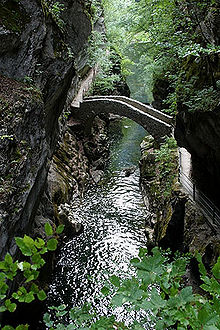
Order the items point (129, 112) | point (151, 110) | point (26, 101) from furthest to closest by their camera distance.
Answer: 1. point (129, 112)
2. point (151, 110)
3. point (26, 101)

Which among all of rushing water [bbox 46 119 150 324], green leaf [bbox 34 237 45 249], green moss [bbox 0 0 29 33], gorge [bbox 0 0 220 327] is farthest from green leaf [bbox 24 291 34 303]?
green moss [bbox 0 0 29 33]

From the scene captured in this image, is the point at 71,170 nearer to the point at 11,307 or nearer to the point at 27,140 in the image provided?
the point at 27,140

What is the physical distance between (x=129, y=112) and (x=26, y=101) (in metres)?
11.3

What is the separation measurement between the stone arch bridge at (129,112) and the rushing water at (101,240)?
3.34 metres

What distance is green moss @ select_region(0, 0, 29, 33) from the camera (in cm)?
628

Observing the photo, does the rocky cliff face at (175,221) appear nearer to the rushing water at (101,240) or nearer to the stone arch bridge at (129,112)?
the rushing water at (101,240)

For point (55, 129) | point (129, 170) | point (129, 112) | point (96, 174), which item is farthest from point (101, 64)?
point (55, 129)

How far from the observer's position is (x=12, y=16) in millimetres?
6461

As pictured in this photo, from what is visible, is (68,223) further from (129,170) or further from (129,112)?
(129,112)

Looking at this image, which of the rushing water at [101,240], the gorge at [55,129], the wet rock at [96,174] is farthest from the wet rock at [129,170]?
the gorge at [55,129]

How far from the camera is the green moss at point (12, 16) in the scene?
6281 millimetres

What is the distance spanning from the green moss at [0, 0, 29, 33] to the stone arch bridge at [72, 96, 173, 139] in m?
9.84

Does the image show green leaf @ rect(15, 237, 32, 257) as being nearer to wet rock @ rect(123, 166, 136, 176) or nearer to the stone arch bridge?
the stone arch bridge

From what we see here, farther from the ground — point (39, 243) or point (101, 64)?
point (101, 64)
